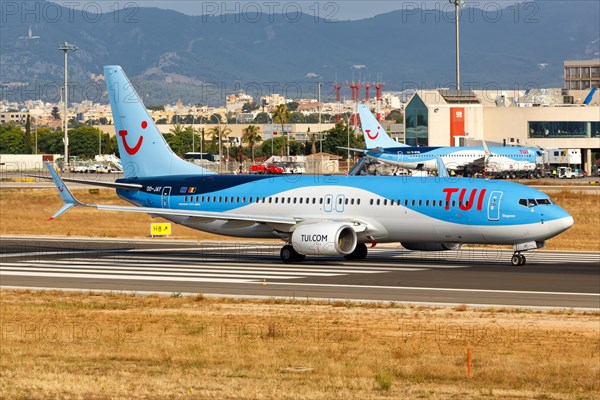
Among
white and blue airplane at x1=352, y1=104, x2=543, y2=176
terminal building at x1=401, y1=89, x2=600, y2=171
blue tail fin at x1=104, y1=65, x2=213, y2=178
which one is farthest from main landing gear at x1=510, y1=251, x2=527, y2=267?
terminal building at x1=401, y1=89, x2=600, y2=171

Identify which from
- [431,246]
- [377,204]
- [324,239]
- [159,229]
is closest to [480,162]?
[159,229]

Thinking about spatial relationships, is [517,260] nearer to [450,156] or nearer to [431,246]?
[431,246]

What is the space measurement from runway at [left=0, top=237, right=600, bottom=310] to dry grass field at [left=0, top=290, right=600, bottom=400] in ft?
10.1

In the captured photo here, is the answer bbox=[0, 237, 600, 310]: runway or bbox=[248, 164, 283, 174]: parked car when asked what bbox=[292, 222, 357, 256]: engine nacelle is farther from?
bbox=[248, 164, 283, 174]: parked car

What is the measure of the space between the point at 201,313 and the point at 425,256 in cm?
2114

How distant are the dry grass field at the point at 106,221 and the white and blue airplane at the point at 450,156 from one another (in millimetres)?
34769

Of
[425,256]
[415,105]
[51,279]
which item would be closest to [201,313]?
[51,279]

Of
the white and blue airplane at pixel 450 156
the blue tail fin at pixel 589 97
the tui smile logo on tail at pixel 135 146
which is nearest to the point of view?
the tui smile logo on tail at pixel 135 146

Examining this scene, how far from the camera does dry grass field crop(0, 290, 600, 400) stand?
21281 millimetres

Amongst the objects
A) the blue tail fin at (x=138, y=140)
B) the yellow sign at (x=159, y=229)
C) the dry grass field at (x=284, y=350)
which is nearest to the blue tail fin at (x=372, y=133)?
the yellow sign at (x=159, y=229)

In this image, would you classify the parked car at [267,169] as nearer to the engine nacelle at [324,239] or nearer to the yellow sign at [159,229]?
the yellow sign at [159,229]

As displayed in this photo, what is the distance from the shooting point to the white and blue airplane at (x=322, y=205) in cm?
4572

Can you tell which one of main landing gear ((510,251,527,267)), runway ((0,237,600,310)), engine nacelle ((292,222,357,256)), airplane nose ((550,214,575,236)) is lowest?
runway ((0,237,600,310))

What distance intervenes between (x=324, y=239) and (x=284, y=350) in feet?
67.4
